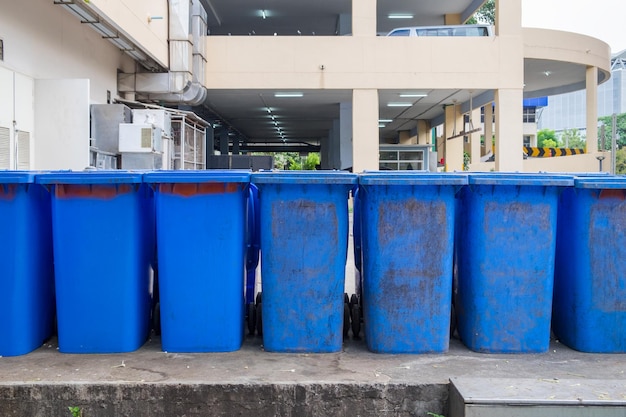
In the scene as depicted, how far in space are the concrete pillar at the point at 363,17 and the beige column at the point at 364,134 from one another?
5.93 ft

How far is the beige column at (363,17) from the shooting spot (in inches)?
741

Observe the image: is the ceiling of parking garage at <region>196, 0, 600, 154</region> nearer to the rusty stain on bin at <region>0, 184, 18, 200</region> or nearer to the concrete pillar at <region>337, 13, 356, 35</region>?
the concrete pillar at <region>337, 13, 356, 35</region>

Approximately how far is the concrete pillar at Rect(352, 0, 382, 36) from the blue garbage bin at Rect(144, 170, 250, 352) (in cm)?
1574

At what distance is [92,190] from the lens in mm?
4117

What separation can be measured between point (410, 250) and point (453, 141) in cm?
2339

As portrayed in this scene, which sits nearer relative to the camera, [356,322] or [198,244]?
[198,244]

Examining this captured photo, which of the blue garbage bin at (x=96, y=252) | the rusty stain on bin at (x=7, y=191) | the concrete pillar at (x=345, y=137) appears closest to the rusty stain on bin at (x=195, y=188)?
the blue garbage bin at (x=96, y=252)

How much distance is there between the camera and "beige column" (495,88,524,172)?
63.8 feet

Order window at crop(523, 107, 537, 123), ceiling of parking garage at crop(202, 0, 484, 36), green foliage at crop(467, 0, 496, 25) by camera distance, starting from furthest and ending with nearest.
Result: window at crop(523, 107, 537, 123)
green foliage at crop(467, 0, 496, 25)
ceiling of parking garage at crop(202, 0, 484, 36)

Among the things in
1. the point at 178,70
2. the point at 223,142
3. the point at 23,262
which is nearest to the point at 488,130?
the point at 178,70

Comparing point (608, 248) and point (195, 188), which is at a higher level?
point (195, 188)

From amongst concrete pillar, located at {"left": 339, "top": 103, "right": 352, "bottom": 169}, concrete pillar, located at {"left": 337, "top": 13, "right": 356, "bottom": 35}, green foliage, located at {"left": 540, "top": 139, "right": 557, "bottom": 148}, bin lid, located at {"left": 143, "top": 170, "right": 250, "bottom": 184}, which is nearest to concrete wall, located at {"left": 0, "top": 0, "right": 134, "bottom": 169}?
bin lid, located at {"left": 143, "top": 170, "right": 250, "bottom": 184}

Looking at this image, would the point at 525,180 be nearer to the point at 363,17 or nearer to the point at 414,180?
the point at 414,180

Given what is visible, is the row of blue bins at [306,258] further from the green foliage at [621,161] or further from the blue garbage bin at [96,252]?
the green foliage at [621,161]
